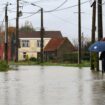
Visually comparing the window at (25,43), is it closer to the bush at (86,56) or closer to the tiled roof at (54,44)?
the tiled roof at (54,44)

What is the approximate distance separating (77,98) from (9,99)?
2.35 meters

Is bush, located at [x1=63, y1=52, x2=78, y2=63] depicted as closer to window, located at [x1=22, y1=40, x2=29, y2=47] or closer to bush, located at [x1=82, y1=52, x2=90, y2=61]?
bush, located at [x1=82, y1=52, x2=90, y2=61]

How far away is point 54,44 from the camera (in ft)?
382

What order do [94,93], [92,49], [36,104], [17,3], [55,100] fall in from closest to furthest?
[36,104], [55,100], [94,93], [92,49], [17,3]

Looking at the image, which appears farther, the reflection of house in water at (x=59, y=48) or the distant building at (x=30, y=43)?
the distant building at (x=30, y=43)

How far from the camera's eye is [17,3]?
83000 millimetres

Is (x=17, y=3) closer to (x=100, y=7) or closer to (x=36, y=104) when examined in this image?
(x=100, y=7)

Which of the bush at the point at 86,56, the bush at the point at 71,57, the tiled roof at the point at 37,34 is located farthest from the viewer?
the tiled roof at the point at 37,34

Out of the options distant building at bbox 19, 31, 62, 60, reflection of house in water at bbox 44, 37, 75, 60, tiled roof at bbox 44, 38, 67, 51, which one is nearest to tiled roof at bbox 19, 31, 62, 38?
distant building at bbox 19, 31, 62, 60

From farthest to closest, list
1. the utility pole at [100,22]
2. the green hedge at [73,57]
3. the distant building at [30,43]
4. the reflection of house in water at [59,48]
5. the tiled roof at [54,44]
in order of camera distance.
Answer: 1. the distant building at [30,43]
2. the tiled roof at [54,44]
3. the reflection of house in water at [59,48]
4. the green hedge at [73,57]
5. the utility pole at [100,22]

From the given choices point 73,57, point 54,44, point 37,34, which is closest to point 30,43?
point 37,34

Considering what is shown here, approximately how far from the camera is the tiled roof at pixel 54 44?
375 ft

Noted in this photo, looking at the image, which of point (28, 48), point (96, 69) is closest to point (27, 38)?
point (28, 48)

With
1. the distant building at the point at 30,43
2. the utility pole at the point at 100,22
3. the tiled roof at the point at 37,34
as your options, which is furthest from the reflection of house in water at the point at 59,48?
the utility pole at the point at 100,22
